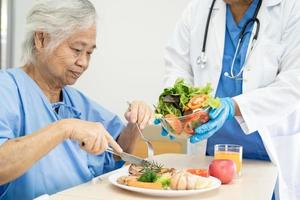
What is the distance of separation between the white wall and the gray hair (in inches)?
58.3

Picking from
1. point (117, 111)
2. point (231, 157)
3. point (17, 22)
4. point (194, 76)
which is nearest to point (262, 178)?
point (231, 157)

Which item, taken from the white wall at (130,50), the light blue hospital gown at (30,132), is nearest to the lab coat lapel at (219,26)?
the light blue hospital gown at (30,132)

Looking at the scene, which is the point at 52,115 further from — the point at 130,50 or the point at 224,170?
the point at 130,50

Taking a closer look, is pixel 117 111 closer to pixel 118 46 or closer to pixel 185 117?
pixel 118 46

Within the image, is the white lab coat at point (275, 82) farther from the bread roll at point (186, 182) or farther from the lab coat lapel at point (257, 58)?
the bread roll at point (186, 182)

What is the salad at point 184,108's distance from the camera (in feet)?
4.55

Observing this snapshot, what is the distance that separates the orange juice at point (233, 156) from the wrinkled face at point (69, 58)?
562 mm

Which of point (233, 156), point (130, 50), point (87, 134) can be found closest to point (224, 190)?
point (233, 156)

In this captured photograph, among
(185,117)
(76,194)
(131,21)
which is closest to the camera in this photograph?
(76,194)

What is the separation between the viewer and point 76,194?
1129 mm

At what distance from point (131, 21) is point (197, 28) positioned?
4.13 feet

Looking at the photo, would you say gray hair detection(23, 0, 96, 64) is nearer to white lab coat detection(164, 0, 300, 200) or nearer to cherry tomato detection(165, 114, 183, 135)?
cherry tomato detection(165, 114, 183, 135)

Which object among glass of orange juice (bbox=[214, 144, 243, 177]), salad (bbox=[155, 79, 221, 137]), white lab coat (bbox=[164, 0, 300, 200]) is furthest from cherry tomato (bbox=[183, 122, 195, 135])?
white lab coat (bbox=[164, 0, 300, 200])

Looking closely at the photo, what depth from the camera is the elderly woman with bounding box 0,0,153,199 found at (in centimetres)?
119
